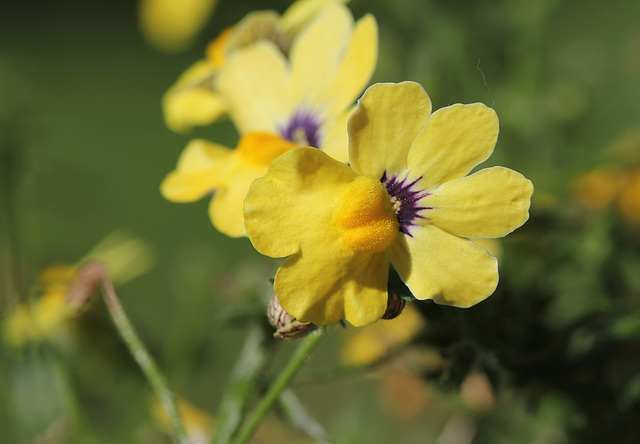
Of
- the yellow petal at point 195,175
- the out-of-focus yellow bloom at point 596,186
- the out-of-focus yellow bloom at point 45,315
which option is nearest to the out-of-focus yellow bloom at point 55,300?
the out-of-focus yellow bloom at point 45,315

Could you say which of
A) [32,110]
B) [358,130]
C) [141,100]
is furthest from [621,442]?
[141,100]

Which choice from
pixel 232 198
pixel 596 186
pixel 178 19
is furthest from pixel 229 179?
pixel 178 19

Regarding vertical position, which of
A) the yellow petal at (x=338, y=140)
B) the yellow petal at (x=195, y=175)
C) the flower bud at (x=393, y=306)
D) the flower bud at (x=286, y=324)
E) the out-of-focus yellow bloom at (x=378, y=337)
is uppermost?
the yellow petal at (x=338, y=140)

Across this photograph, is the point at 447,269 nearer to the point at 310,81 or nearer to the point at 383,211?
the point at 383,211

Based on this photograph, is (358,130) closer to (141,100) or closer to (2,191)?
(2,191)

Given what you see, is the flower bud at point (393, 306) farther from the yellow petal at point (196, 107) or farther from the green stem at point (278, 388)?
the yellow petal at point (196, 107)

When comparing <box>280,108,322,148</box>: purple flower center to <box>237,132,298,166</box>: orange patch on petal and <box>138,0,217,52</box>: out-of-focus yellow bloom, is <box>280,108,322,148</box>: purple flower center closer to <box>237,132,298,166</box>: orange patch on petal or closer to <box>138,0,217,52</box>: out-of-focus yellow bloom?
A: <box>237,132,298,166</box>: orange patch on petal
